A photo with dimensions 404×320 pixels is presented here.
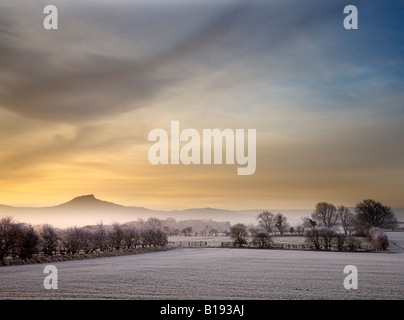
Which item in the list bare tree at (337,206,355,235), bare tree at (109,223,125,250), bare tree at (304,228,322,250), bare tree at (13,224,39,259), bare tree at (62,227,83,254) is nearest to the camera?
bare tree at (13,224,39,259)

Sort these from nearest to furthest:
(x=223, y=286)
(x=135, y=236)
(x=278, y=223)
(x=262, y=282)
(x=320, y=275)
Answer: (x=223, y=286), (x=262, y=282), (x=320, y=275), (x=135, y=236), (x=278, y=223)

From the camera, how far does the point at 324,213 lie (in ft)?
507

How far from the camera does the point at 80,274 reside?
42.9m

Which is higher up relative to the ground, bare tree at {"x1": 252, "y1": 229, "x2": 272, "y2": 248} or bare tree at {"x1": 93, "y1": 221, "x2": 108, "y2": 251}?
bare tree at {"x1": 93, "y1": 221, "x2": 108, "y2": 251}

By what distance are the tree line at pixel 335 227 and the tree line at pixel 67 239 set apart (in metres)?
25.5

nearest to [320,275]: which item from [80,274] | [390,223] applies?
[80,274]

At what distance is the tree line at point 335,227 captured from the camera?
91.5 metres

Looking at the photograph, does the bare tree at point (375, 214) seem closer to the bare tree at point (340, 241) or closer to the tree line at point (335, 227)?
the tree line at point (335, 227)

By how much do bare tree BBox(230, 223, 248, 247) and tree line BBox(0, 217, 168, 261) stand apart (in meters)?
19.1

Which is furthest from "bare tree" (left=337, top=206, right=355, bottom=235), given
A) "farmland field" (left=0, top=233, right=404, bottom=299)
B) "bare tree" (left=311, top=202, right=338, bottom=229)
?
"farmland field" (left=0, top=233, right=404, bottom=299)

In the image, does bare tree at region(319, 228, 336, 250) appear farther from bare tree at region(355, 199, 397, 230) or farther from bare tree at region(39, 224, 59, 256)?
bare tree at region(39, 224, 59, 256)

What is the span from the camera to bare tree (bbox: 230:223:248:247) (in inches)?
3996
